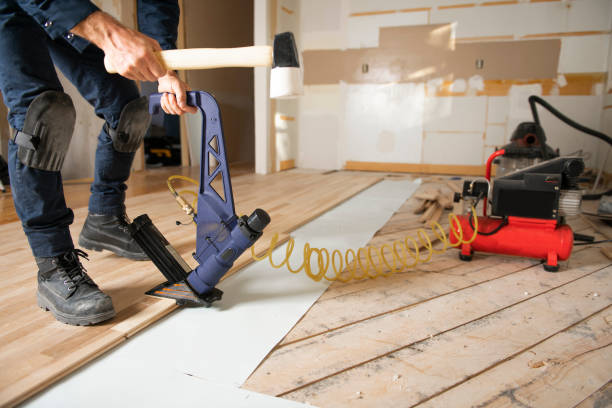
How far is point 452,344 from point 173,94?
1.00m

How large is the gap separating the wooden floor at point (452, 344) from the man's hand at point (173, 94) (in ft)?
2.28

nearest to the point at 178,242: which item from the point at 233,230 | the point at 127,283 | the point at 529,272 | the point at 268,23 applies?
the point at 127,283

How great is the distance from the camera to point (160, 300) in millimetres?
1174

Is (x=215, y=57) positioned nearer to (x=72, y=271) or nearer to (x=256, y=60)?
(x=256, y=60)

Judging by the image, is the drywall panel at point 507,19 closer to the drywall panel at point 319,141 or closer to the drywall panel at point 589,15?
the drywall panel at point 589,15

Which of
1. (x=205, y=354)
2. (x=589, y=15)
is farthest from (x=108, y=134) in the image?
(x=589, y=15)

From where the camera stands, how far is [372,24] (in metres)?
4.69

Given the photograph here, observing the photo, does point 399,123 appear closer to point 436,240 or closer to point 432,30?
point 432,30

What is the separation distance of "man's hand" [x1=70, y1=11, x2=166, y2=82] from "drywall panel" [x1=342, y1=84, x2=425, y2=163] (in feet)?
13.6

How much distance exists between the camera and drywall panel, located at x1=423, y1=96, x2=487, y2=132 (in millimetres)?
4469

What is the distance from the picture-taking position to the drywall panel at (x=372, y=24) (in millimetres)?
4543

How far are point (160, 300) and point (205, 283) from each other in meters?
0.16

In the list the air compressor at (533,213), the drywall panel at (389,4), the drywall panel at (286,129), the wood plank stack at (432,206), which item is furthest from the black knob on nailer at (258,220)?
the drywall panel at (389,4)

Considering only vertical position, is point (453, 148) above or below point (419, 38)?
below
